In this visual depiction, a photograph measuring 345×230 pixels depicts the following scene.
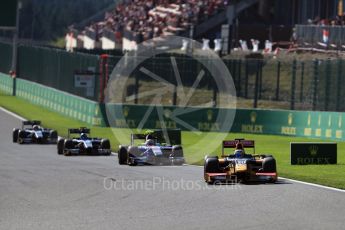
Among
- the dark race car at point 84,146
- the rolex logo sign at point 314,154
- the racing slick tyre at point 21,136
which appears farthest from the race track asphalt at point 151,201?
the racing slick tyre at point 21,136

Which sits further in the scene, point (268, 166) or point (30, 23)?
point (30, 23)

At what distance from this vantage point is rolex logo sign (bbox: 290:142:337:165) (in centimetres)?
2595

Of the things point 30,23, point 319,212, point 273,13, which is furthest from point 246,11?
point 319,212

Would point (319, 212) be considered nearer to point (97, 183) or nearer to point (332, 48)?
point (97, 183)

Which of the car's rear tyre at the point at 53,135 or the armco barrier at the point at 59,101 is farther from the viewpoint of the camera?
the armco barrier at the point at 59,101

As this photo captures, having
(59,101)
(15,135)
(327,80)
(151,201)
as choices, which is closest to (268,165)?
(151,201)

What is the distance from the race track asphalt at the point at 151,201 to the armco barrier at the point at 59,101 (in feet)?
62.4

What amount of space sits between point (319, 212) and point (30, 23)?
8797 cm

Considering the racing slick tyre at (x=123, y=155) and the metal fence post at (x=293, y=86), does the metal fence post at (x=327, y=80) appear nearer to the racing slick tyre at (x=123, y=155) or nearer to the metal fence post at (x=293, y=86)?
the metal fence post at (x=293, y=86)

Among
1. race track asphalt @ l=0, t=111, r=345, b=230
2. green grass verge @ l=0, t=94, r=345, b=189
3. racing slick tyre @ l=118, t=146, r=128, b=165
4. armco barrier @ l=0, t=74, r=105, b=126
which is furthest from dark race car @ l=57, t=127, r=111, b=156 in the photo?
armco barrier @ l=0, t=74, r=105, b=126

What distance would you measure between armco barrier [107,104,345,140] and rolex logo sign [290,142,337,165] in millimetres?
10023

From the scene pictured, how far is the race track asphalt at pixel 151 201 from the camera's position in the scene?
14938mm

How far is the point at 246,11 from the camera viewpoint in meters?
63.9

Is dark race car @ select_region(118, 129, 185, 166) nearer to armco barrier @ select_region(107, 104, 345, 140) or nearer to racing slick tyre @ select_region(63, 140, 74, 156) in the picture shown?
racing slick tyre @ select_region(63, 140, 74, 156)
